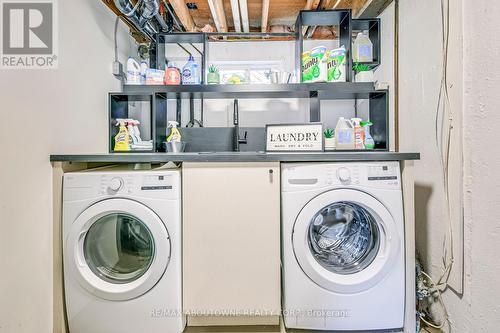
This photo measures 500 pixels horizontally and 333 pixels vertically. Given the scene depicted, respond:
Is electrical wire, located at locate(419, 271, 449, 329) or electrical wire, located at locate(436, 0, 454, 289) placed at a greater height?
electrical wire, located at locate(436, 0, 454, 289)

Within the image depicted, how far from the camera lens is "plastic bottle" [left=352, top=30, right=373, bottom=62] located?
190 centimetres

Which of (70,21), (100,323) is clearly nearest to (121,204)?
(100,323)

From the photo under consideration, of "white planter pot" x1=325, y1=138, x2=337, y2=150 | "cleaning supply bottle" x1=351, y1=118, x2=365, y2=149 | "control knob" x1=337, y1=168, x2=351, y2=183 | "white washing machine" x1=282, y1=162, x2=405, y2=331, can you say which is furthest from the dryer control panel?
"cleaning supply bottle" x1=351, y1=118, x2=365, y2=149

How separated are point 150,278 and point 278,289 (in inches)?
24.8

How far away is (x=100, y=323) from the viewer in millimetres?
1286

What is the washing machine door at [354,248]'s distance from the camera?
1265 mm

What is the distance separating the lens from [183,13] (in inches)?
85.3

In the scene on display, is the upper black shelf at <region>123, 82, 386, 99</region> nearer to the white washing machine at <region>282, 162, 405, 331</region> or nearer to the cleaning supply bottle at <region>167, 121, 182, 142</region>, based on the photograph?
the cleaning supply bottle at <region>167, 121, 182, 142</region>

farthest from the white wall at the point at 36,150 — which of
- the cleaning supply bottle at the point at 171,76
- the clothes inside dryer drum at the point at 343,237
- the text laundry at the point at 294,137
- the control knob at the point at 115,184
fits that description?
the clothes inside dryer drum at the point at 343,237

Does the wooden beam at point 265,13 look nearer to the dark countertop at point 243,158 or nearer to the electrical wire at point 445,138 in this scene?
the electrical wire at point 445,138

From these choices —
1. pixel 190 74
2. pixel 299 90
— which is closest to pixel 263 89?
pixel 299 90

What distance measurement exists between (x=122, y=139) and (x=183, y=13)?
1.18 m

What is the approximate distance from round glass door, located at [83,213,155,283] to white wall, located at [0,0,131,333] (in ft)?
0.70

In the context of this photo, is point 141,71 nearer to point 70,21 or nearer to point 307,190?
point 70,21
